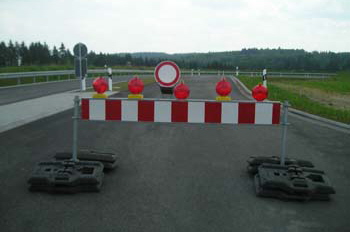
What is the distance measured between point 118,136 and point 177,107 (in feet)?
10.7

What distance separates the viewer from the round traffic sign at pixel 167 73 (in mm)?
5270

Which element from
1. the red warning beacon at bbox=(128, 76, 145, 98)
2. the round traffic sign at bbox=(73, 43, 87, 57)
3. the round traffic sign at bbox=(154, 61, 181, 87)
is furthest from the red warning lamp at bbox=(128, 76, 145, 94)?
the round traffic sign at bbox=(73, 43, 87, 57)

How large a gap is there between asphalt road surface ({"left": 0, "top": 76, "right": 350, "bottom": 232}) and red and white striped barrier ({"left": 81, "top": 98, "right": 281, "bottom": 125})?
2.67 ft

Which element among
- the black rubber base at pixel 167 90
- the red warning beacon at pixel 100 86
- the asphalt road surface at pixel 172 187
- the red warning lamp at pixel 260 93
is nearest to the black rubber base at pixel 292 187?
the asphalt road surface at pixel 172 187

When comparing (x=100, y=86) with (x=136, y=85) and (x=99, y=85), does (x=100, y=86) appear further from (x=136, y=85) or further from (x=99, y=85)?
(x=136, y=85)

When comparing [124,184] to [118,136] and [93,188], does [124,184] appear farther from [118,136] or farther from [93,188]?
[118,136]

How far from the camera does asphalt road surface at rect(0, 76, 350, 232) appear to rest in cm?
384

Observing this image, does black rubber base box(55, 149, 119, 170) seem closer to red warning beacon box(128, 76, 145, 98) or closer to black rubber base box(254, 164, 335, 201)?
red warning beacon box(128, 76, 145, 98)

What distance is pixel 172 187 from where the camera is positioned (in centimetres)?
486

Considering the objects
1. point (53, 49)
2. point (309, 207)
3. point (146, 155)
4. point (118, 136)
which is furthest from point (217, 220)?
point (53, 49)

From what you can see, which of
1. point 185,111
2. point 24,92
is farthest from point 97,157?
point 24,92

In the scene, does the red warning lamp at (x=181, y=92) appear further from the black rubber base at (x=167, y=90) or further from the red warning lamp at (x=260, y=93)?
the red warning lamp at (x=260, y=93)

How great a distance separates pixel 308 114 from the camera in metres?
11.7

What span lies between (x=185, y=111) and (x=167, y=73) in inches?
23.1
